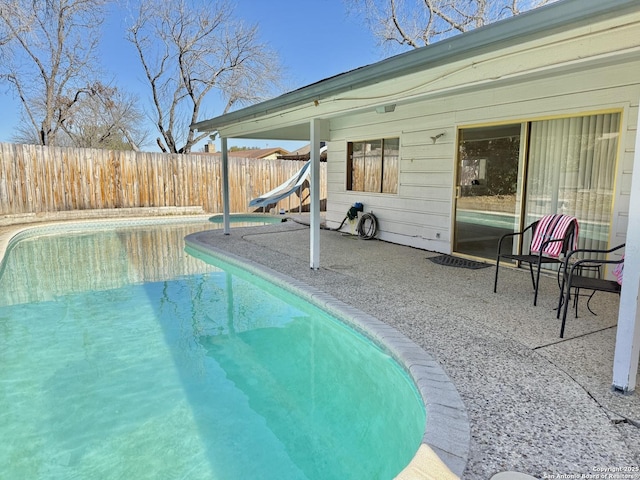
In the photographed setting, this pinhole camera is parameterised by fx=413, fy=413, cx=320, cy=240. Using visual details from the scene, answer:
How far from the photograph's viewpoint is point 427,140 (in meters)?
7.00

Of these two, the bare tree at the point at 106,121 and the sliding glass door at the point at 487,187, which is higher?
the bare tree at the point at 106,121

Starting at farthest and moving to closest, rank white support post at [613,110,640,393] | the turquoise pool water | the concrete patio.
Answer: the turquoise pool water
white support post at [613,110,640,393]
the concrete patio

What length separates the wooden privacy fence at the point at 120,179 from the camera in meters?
11.4

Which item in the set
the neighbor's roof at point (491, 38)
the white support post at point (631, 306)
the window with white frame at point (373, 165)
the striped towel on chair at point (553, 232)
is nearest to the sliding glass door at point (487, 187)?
the striped towel on chair at point (553, 232)

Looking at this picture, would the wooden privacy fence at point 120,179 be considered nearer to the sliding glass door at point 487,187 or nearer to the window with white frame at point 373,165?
the window with white frame at point 373,165

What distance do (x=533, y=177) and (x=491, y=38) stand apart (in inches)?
123

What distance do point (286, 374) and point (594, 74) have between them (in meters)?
4.63

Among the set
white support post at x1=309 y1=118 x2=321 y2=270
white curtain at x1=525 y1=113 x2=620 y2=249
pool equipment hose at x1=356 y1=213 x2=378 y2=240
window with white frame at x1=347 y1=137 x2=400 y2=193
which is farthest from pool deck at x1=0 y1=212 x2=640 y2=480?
window with white frame at x1=347 y1=137 x2=400 y2=193

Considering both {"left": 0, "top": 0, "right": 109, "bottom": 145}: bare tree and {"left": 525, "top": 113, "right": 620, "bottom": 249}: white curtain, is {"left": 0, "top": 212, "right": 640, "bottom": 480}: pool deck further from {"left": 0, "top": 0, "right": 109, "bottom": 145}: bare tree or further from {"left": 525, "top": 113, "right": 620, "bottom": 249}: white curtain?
{"left": 0, "top": 0, "right": 109, "bottom": 145}: bare tree

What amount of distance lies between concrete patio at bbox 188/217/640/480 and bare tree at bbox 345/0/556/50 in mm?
13439

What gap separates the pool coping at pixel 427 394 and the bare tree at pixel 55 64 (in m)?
16.3

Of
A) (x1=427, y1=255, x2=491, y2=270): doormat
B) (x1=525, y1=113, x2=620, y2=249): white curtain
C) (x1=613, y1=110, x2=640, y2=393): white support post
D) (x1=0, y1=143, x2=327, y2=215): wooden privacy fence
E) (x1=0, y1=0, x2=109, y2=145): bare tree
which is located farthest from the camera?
(x1=0, y1=0, x2=109, y2=145): bare tree

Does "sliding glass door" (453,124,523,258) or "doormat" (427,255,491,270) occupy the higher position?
"sliding glass door" (453,124,523,258)

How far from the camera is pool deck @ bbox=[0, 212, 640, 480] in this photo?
6.49 feet
